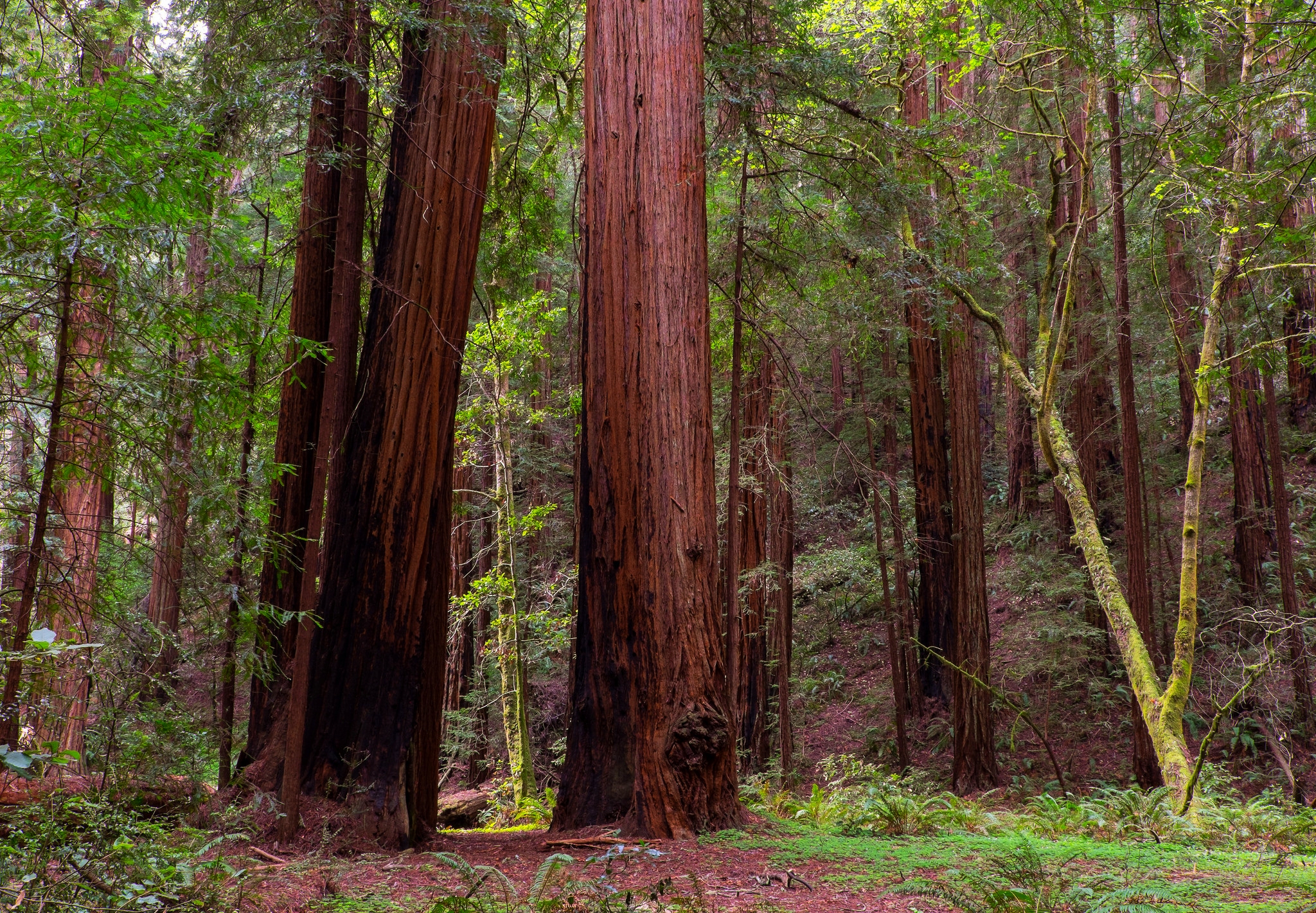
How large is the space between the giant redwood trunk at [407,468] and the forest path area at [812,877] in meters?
0.72

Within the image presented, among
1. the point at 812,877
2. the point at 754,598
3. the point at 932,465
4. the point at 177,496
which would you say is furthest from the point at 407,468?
the point at 932,465

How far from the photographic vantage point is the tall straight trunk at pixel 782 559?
1128 centimetres

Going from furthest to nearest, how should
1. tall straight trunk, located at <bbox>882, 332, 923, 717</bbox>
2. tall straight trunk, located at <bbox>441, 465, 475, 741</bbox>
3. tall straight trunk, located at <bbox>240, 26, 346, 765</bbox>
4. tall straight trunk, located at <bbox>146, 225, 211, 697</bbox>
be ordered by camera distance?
tall straight trunk, located at <bbox>441, 465, 475, 741</bbox>, tall straight trunk, located at <bbox>882, 332, 923, 717</bbox>, tall straight trunk, located at <bbox>240, 26, 346, 765</bbox>, tall straight trunk, located at <bbox>146, 225, 211, 697</bbox>

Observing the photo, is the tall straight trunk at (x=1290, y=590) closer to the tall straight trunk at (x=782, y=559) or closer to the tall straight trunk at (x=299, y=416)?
the tall straight trunk at (x=782, y=559)

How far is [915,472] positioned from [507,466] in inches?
272

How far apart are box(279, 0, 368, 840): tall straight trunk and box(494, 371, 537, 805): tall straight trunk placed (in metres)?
5.15

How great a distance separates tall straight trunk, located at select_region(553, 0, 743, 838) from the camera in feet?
15.0

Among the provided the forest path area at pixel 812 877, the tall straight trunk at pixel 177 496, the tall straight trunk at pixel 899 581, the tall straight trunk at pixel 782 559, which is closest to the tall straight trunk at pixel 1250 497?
the tall straight trunk at pixel 899 581

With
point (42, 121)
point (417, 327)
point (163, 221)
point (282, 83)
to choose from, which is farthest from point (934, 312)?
point (42, 121)

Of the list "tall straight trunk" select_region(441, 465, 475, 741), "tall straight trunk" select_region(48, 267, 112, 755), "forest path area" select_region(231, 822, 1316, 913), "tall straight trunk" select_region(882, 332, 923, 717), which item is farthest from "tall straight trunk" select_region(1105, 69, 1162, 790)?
"tall straight trunk" select_region(48, 267, 112, 755)

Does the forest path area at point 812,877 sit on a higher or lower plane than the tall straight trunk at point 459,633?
lower

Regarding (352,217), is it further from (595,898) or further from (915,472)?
(915,472)

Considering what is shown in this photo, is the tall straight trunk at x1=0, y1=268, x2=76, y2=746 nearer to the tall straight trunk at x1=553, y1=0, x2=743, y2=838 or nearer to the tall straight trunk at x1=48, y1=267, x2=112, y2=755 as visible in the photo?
the tall straight trunk at x1=48, y1=267, x2=112, y2=755

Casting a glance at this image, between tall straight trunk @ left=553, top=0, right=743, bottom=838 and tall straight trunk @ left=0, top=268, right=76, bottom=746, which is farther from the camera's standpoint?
tall straight trunk @ left=553, top=0, right=743, bottom=838
